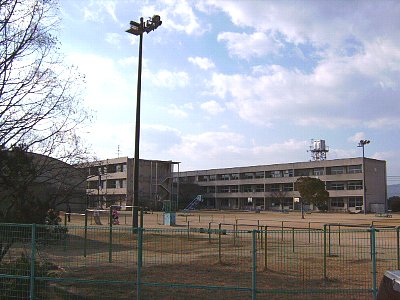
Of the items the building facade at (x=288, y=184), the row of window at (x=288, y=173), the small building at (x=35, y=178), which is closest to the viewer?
the small building at (x=35, y=178)

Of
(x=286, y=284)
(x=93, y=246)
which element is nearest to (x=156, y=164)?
(x=93, y=246)

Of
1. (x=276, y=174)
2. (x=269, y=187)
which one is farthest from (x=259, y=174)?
(x=276, y=174)

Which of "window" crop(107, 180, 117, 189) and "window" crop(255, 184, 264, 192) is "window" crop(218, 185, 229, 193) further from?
"window" crop(107, 180, 117, 189)

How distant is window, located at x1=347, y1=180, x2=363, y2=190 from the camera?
94.7 meters

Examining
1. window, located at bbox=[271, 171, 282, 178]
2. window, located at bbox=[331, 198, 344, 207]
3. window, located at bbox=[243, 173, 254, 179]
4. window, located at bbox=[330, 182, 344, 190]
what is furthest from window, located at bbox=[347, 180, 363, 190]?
window, located at bbox=[243, 173, 254, 179]

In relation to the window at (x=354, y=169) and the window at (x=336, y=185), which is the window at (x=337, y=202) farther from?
the window at (x=354, y=169)

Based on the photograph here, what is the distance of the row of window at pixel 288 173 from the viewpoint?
98.3 m

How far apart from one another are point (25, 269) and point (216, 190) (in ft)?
394

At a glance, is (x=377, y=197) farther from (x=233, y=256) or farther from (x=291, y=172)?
(x=233, y=256)

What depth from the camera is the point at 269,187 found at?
116m

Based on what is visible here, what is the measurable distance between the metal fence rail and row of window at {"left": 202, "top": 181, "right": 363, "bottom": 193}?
80.9 metres

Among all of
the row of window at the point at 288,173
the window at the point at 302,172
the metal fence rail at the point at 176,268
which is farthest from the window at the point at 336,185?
the metal fence rail at the point at 176,268

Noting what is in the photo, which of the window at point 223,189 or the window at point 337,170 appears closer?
the window at point 337,170

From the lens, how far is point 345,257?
1661 centimetres
